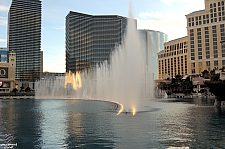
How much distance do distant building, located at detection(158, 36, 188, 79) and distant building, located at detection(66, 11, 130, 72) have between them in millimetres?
33803

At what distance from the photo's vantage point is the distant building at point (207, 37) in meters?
108

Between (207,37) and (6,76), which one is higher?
(207,37)

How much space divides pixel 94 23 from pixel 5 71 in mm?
46533

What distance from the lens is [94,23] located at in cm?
12812

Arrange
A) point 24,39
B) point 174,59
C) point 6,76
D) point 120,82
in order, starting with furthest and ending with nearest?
point 24,39
point 174,59
point 6,76
point 120,82

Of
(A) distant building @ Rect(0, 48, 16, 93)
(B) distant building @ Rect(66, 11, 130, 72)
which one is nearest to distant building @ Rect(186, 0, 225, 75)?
(B) distant building @ Rect(66, 11, 130, 72)

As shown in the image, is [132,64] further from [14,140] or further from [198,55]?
[198,55]

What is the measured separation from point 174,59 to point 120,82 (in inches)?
4366

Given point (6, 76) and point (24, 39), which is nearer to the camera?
point (6, 76)

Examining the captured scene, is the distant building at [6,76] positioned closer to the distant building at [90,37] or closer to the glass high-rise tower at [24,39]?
the distant building at [90,37]

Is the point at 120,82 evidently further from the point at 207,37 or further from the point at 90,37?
the point at 90,37

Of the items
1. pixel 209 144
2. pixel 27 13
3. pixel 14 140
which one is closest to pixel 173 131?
pixel 209 144

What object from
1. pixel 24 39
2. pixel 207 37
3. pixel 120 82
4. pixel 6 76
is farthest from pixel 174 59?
pixel 120 82

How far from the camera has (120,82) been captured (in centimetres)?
3953
